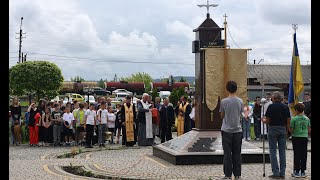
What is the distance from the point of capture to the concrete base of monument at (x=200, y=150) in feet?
47.4

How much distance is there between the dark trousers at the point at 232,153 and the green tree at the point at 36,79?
47.5 meters

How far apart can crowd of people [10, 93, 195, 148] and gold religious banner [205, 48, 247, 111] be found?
588cm

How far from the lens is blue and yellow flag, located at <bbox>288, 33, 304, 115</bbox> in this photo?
15.3 metres

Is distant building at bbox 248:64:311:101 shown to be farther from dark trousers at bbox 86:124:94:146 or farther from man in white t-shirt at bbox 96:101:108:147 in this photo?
dark trousers at bbox 86:124:94:146

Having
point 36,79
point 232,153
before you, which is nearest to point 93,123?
point 232,153

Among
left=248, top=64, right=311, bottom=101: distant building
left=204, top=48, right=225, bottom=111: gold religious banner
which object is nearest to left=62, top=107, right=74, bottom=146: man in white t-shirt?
left=204, top=48, right=225, bottom=111: gold religious banner

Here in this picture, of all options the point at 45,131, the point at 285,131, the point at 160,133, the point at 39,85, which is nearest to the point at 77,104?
the point at 45,131

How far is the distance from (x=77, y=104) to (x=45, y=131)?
180 centimetres

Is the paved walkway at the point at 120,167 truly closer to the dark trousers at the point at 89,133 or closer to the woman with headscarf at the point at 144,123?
the dark trousers at the point at 89,133

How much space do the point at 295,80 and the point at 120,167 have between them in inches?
208

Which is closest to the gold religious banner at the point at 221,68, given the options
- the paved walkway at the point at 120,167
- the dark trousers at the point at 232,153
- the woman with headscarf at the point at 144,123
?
the paved walkway at the point at 120,167
